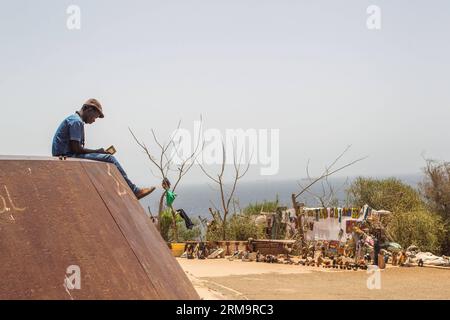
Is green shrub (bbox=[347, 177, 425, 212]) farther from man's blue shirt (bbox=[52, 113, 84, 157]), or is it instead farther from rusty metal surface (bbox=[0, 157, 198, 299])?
rusty metal surface (bbox=[0, 157, 198, 299])

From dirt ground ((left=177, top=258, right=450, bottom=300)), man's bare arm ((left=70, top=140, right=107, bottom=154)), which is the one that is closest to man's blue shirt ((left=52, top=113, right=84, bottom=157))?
man's bare arm ((left=70, top=140, right=107, bottom=154))

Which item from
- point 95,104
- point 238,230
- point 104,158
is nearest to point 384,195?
point 238,230

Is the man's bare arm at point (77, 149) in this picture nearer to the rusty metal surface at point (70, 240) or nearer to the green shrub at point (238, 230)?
the rusty metal surface at point (70, 240)

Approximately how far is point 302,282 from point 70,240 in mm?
10282

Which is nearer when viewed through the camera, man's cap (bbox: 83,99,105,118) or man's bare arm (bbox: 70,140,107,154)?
man's bare arm (bbox: 70,140,107,154)

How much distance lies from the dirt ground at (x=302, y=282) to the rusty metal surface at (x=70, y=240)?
5.84 metres

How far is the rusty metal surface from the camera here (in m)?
3.15

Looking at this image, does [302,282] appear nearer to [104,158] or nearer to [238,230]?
[238,230]

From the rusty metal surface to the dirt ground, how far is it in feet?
19.2

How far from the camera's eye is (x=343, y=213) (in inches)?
708
